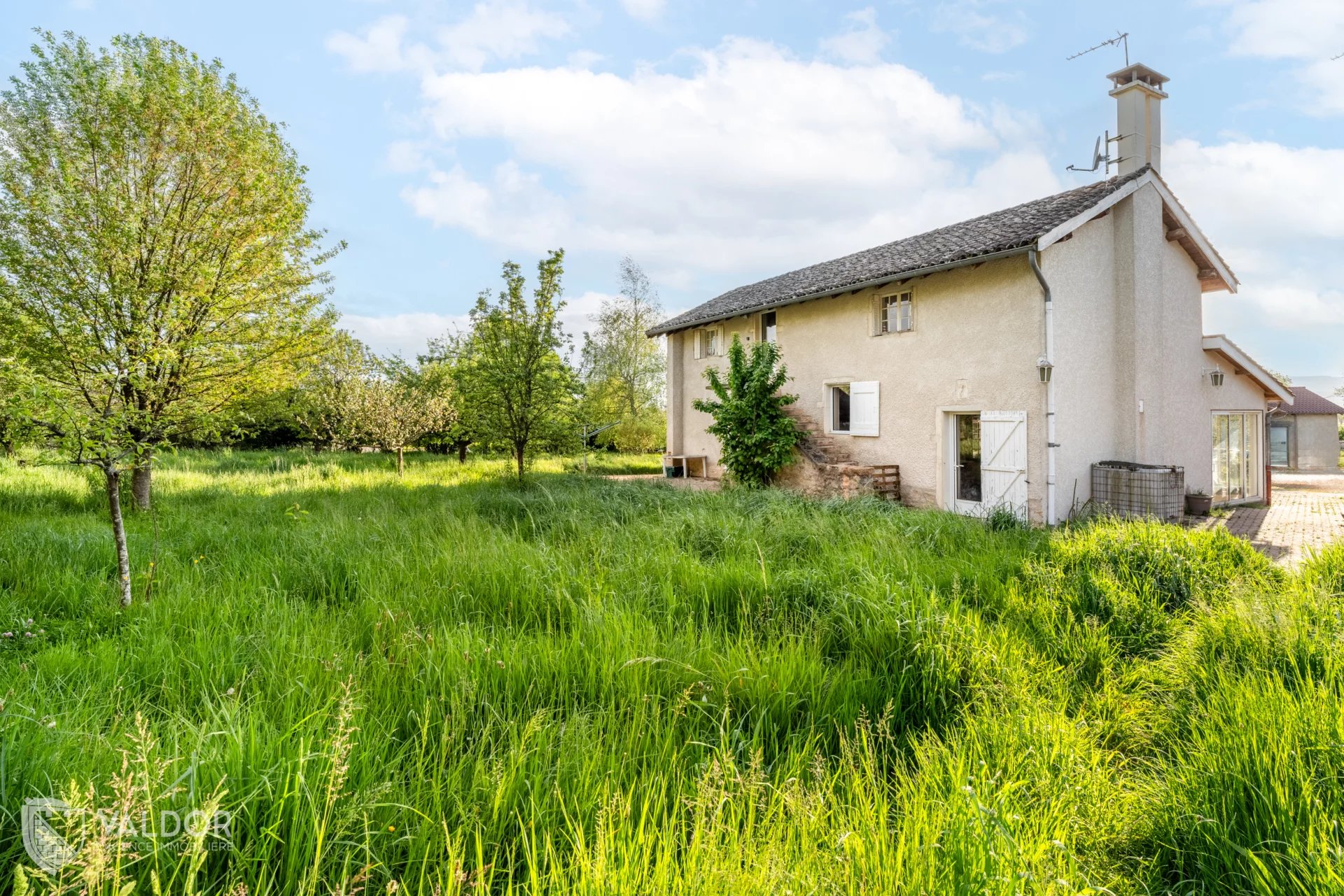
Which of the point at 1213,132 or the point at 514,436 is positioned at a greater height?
the point at 1213,132

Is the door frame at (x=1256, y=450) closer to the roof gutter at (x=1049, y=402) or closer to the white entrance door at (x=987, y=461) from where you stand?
the white entrance door at (x=987, y=461)

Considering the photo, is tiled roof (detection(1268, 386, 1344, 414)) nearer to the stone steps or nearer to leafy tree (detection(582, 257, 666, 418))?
the stone steps

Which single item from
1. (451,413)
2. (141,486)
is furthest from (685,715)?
(451,413)

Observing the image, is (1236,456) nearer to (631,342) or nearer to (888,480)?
(888,480)

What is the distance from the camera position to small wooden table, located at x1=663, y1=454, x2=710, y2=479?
18.7m

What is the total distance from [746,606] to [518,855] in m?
2.53

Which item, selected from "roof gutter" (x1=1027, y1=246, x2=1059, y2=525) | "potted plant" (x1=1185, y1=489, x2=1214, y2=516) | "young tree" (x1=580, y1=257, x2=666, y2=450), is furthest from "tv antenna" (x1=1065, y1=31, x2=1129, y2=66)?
"young tree" (x1=580, y1=257, x2=666, y2=450)

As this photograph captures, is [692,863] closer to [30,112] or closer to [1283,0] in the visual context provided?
[1283,0]

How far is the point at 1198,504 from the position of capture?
12367mm

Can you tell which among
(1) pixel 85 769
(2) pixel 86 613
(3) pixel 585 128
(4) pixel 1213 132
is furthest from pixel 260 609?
(4) pixel 1213 132

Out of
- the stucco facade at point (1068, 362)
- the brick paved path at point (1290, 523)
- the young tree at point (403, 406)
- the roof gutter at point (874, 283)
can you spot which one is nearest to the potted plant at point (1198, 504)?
the brick paved path at point (1290, 523)

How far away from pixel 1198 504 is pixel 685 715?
14.3 meters

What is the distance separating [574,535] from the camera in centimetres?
749

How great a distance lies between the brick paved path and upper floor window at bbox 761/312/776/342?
10048mm
